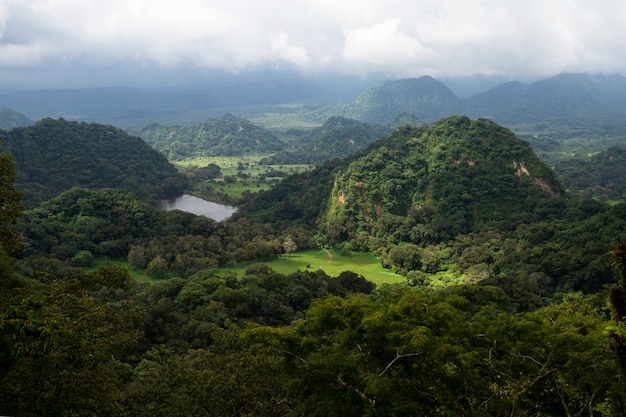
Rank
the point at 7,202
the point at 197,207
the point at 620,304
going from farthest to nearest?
1. the point at 197,207
2. the point at 7,202
3. the point at 620,304

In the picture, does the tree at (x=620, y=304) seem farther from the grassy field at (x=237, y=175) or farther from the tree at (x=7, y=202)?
the grassy field at (x=237, y=175)

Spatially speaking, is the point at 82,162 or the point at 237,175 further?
the point at 237,175

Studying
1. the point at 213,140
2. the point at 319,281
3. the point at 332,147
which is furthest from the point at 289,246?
the point at 213,140

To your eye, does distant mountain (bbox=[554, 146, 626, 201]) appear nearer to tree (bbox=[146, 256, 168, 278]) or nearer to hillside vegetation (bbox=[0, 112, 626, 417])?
hillside vegetation (bbox=[0, 112, 626, 417])

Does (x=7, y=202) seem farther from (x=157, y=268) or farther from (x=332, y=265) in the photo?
(x=332, y=265)

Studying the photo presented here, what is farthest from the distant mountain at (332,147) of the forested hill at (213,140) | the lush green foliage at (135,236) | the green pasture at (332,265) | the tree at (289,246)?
the green pasture at (332,265)

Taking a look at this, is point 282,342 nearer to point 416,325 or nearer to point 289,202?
point 416,325
